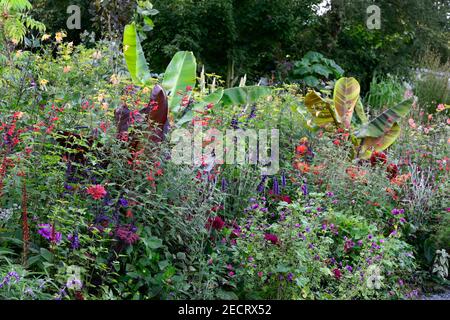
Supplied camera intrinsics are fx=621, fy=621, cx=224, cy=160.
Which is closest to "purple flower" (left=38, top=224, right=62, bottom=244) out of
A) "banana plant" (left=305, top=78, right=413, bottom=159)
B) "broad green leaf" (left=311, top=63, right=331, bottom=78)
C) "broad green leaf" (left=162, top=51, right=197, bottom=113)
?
"broad green leaf" (left=162, top=51, right=197, bottom=113)

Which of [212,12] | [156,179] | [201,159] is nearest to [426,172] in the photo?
[201,159]

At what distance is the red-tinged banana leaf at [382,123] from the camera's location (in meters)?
6.45

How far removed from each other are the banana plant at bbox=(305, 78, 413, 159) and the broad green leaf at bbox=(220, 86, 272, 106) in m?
0.51

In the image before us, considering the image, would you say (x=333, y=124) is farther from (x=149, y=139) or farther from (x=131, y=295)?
(x=131, y=295)

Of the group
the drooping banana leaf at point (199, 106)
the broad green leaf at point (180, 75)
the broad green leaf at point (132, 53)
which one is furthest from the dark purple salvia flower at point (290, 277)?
the broad green leaf at point (132, 53)

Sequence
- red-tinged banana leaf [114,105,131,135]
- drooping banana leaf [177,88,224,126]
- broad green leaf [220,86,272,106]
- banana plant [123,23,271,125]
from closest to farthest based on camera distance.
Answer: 1. red-tinged banana leaf [114,105,131,135]
2. drooping banana leaf [177,88,224,126]
3. banana plant [123,23,271,125]
4. broad green leaf [220,86,272,106]

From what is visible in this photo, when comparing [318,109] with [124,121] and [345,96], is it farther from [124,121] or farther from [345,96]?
[124,121]

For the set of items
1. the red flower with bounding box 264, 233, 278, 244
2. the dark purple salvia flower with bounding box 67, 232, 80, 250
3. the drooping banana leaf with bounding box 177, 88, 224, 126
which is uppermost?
the drooping banana leaf with bounding box 177, 88, 224, 126

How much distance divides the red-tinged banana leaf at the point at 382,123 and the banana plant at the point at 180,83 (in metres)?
1.09

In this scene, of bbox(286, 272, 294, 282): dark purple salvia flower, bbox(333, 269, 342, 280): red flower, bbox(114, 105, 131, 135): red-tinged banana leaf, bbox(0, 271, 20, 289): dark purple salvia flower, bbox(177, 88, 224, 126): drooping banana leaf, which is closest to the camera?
bbox(0, 271, 20, 289): dark purple salvia flower

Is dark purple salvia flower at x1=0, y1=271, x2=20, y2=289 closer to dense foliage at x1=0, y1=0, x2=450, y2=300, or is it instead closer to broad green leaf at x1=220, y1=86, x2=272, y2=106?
dense foliage at x1=0, y1=0, x2=450, y2=300

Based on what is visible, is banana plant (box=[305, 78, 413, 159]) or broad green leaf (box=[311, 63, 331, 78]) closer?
banana plant (box=[305, 78, 413, 159])

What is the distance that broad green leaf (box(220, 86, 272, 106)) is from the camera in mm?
6391

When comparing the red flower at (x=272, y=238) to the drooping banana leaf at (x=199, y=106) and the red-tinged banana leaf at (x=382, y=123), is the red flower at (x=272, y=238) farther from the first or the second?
the red-tinged banana leaf at (x=382, y=123)
